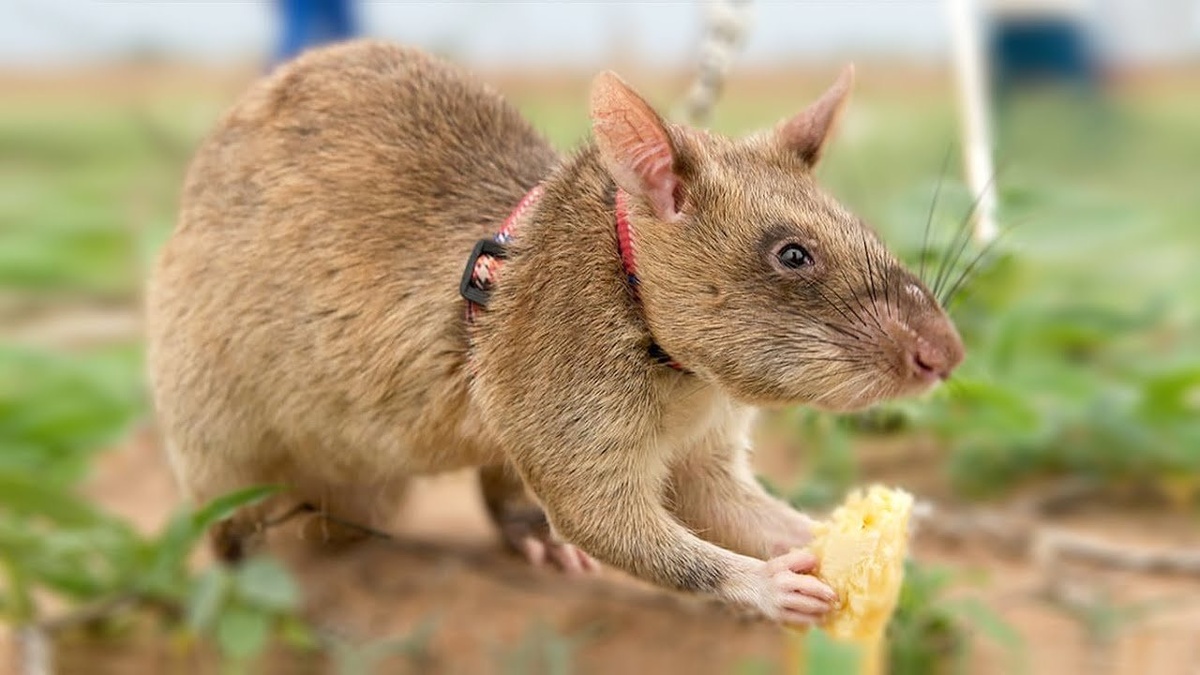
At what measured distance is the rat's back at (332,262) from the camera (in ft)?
11.0

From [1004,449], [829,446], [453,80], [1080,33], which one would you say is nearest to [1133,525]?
[1004,449]

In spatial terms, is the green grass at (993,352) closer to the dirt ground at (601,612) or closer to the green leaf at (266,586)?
the green leaf at (266,586)

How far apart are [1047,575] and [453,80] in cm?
229

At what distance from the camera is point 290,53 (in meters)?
6.91

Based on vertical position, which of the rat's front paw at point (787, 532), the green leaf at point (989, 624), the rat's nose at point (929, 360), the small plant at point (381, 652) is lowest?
the small plant at point (381, 652)

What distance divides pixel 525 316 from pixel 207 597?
1.21m

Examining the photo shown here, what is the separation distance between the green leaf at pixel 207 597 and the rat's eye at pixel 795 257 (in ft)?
5.77

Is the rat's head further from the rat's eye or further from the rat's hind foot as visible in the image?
the rat's hind foot

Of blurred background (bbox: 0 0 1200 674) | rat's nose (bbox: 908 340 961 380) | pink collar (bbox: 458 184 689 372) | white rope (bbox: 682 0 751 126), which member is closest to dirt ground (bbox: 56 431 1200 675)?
blurred background (bbox: 0 0 1200 674)

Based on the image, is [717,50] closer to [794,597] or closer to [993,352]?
[993,352]

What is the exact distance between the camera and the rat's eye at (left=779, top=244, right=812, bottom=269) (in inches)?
109

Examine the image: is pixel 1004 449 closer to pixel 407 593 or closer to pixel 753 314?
pixel 407 593

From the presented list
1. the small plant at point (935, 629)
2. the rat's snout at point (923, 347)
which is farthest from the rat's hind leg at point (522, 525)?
the rat's snout at point (923, 347)

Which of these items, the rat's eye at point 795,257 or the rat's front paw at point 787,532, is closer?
the rat's eye at point 795,257
